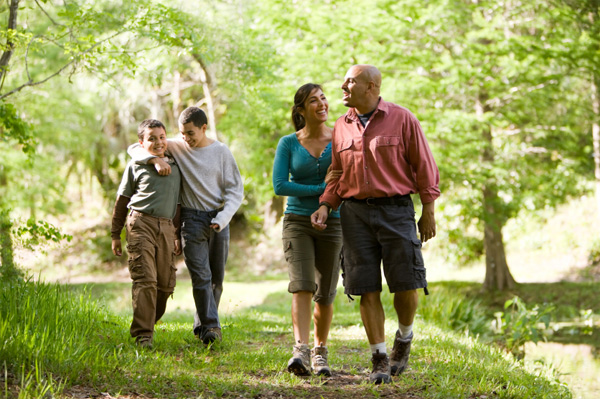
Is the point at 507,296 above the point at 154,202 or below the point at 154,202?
below

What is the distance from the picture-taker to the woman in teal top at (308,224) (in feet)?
15.1

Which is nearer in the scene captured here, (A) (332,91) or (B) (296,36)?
(A) (332,91)

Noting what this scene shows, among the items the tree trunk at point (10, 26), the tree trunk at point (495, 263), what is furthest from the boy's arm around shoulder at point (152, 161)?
the tree trunk at point (495, 263)

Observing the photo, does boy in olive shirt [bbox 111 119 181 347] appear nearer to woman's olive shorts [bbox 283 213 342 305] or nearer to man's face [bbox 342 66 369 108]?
woman's olive shorts [bbox 283 213 342 305]

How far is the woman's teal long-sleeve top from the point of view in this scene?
4672 mm

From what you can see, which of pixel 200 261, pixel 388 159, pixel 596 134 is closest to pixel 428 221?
pixel 388 159

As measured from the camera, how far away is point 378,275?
4.29 meters

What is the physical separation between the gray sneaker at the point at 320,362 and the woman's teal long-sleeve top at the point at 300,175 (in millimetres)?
980

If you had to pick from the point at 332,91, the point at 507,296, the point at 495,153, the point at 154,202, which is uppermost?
the point at 332,91

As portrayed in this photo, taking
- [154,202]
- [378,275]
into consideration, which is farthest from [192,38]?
[378,275]

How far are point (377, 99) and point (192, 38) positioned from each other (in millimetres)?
4716

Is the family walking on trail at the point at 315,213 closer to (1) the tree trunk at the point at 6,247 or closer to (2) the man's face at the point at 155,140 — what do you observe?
(2) the man's face at the point at 155,140

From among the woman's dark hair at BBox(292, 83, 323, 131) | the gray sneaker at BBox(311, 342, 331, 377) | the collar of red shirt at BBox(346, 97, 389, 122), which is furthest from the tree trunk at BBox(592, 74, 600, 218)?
the gray sneaker at BBox(311, 342, 331, 377)

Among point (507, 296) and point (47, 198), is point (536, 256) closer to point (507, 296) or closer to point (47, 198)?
point (507, 296)
